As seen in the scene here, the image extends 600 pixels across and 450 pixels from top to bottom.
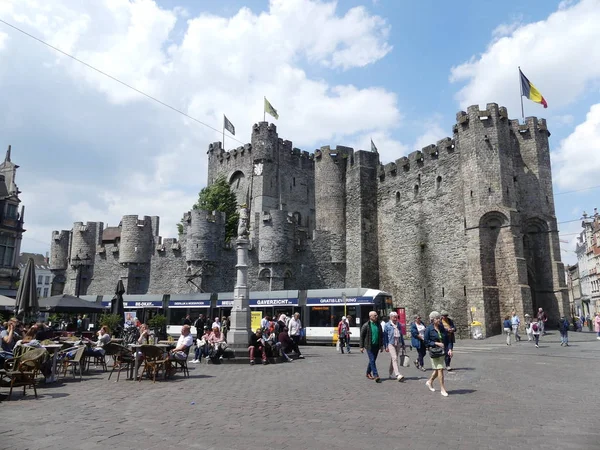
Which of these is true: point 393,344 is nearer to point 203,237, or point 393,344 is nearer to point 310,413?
point 310,413

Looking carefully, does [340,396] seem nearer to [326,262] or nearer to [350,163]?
[326,262]

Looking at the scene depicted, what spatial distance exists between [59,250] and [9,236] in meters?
7.51

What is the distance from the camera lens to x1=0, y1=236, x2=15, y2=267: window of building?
33.2m

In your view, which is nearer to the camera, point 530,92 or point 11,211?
point 530,92

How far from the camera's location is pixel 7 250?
33500 millimetres

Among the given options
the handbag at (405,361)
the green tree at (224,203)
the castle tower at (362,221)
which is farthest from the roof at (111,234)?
the handbag at (405,361)

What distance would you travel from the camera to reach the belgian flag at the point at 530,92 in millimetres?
26938

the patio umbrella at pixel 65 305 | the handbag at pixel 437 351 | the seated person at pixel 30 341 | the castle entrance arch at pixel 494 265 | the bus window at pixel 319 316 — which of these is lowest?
the handbag at pixel 437 351

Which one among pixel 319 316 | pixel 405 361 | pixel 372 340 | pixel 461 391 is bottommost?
pixel 461 391

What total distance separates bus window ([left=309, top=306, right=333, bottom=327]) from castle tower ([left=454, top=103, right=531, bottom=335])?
28.3ft

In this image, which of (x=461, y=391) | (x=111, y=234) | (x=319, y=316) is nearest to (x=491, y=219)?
(x=319, y=316)

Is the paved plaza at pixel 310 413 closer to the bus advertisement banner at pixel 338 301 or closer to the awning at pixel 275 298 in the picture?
the bus advertisement banner at pixel 338 301

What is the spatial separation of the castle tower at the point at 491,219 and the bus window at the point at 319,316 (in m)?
8.62

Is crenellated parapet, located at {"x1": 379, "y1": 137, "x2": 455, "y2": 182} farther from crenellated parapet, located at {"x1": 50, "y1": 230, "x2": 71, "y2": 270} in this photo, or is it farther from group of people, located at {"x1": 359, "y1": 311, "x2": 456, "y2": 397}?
crenellated parapet, located at {"x1": 50, "y1": 230, "x2": 71, "y2": 270}
